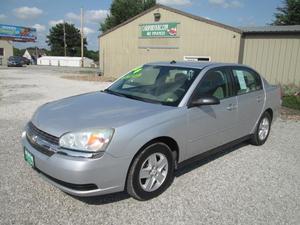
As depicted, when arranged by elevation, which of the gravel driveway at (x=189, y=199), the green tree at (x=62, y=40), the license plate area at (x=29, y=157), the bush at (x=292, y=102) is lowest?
the gravel driveway at (x=189, y=199)

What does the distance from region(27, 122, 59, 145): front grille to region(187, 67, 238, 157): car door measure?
1.66 metres

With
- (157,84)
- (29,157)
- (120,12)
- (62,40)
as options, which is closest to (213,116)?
(157,84)

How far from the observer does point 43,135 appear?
3180 millimetres

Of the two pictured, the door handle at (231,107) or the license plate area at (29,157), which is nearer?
the license plate area at (29,157)

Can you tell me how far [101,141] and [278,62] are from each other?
1355cm

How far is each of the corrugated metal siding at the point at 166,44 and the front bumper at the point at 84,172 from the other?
13.7 meters

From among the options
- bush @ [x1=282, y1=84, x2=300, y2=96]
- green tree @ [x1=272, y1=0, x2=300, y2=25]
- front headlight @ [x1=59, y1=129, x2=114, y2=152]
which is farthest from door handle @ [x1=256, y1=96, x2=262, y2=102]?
green tree @ [x1=272, y1=0, x2=300, y2=25]

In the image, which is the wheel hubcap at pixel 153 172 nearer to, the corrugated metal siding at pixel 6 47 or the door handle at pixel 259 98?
the door handle at pixel 259 98

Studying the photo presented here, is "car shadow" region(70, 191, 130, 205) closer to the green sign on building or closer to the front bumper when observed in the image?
the front bumper

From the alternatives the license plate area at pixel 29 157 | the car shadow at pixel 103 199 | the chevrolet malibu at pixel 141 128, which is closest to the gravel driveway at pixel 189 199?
the car shadow at pixel 103 199

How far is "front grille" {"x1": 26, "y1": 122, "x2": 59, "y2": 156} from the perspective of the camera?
119 inches

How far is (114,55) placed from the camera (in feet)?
70.6

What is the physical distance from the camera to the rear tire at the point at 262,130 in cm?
546

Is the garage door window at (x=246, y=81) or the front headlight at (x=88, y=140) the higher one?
the garage door window at (x=246, y=81)
